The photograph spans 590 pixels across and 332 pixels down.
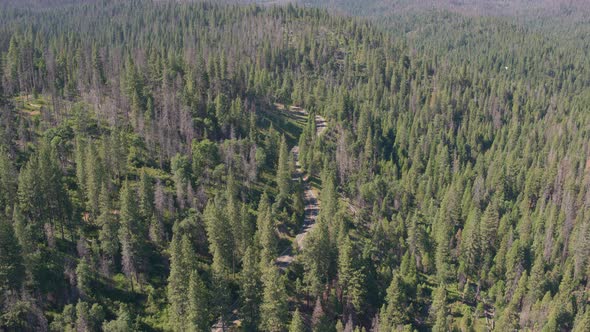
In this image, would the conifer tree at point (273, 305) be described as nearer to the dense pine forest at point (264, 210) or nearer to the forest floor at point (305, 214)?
the dense pine forest at point (264, 210)

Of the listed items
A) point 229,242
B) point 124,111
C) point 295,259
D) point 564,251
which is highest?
point 124,111

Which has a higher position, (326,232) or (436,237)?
(326,232)

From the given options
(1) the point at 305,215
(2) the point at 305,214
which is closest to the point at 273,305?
(1) the point at 305,215

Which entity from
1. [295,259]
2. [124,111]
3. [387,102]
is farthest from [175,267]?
[387,102]

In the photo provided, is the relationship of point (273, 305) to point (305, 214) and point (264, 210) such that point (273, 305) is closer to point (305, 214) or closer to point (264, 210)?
point (264, 210)

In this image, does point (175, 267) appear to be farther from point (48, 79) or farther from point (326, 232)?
point (48, 79)

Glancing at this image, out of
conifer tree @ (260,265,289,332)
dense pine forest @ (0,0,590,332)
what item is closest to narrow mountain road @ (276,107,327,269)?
dense pine forest @ (0,0,590,332)

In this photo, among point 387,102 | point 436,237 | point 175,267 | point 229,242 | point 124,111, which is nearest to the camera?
→ point 175,267

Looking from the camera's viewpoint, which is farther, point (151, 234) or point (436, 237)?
point (436, 237)
